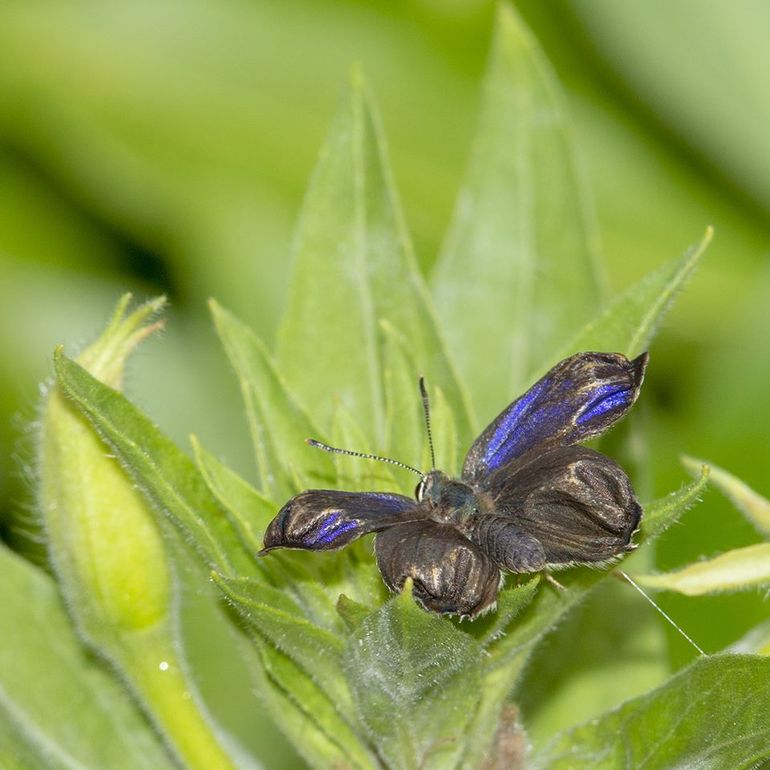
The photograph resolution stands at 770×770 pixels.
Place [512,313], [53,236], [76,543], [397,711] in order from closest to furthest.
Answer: [397,711] → [76,543] → [512,313] → [53,236]

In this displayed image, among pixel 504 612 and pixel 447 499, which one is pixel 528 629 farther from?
pixel 447 499

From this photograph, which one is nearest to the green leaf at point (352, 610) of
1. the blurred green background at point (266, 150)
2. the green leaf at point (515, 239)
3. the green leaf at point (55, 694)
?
the green leaf at point (55, 694)

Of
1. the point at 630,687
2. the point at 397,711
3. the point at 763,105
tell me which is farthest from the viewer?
the point at 763,105

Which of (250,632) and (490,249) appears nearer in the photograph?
(250,632)

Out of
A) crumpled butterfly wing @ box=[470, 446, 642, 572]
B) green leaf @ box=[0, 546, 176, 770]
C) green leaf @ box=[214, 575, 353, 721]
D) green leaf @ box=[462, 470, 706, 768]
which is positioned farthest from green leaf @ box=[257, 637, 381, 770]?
green leaf @ box=[0, 546, 176, 770]

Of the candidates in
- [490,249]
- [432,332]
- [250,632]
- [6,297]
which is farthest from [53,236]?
[250,632]

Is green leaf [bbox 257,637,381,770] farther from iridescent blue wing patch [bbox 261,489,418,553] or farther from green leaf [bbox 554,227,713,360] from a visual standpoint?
green leaf [bbox 554,227,713,360]

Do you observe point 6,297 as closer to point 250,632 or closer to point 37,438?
point 37,438
